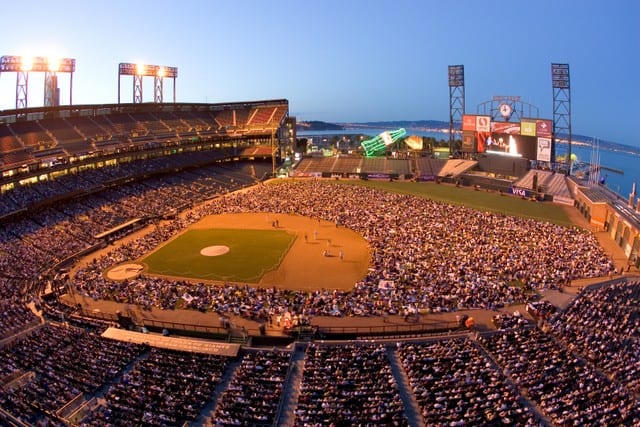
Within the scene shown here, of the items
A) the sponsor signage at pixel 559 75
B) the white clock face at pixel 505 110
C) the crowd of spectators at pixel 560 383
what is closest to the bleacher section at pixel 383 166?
the white clock face at pixel 505 110

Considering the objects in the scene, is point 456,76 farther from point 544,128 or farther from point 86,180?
point 86,180

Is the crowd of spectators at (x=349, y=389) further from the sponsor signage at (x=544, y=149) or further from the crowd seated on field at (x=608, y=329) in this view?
the sponsor signage at (x=544, y=149)

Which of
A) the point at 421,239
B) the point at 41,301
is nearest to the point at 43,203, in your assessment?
the point at 41,301

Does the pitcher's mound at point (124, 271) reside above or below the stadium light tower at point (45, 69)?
below

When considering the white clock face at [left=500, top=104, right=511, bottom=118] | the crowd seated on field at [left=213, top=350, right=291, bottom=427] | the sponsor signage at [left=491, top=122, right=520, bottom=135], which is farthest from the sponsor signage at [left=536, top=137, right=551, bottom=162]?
the crowd seated on field at [left=213, top=350, right=291, bottom=427]

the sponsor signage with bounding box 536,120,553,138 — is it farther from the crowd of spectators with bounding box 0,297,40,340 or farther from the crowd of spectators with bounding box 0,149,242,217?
the crowd of spectators with bounding box 0,297,40,340

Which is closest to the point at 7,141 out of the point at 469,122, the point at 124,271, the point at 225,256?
the point at 124,271
